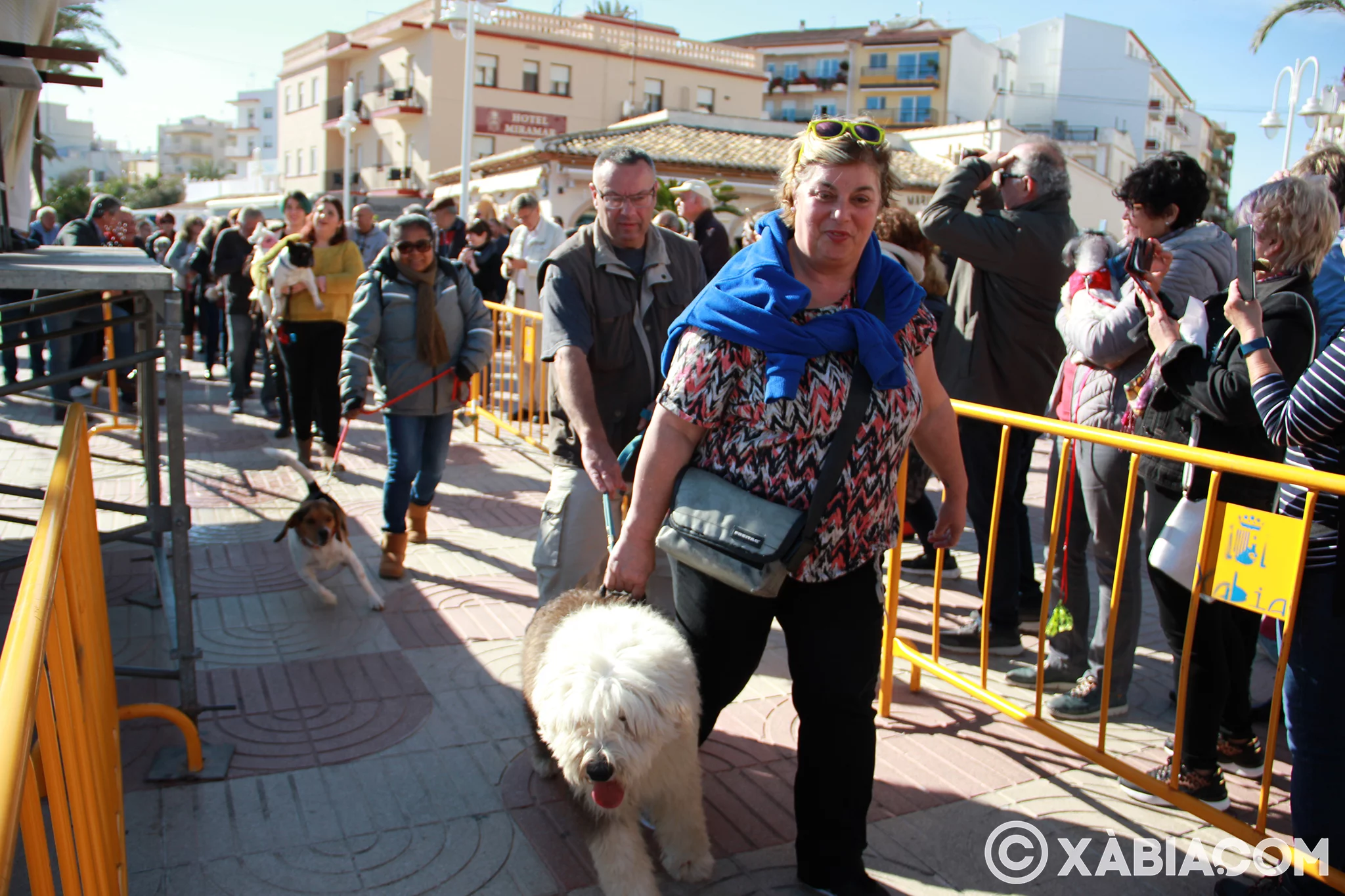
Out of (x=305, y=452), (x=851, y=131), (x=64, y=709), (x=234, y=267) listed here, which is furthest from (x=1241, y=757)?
(x=234, y=267)

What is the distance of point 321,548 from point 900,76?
230 ft

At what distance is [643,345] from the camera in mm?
3695

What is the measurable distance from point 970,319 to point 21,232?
482cm

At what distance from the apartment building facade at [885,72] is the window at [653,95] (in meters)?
17.0

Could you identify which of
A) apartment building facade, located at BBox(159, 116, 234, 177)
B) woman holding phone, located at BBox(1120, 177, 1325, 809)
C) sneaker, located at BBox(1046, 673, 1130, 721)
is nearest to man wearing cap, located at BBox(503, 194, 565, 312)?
sneaker, located at BBox(1046, 673, 1130, 721)

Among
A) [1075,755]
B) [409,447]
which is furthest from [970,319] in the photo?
[409,447]

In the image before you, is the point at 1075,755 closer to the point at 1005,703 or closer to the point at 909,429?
the point at 1005,703

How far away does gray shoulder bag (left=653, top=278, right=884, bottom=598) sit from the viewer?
231cm

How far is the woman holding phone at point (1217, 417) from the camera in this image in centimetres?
288

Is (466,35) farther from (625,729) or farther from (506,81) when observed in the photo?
(625,729)

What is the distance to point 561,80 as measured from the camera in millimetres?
45625

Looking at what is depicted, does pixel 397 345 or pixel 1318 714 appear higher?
pixel 397 345

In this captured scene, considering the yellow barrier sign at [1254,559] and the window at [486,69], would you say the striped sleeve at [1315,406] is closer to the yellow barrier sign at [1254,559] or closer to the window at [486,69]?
the yellow barrier sign at [1254,559]

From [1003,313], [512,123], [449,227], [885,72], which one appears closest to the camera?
[1003,313]
